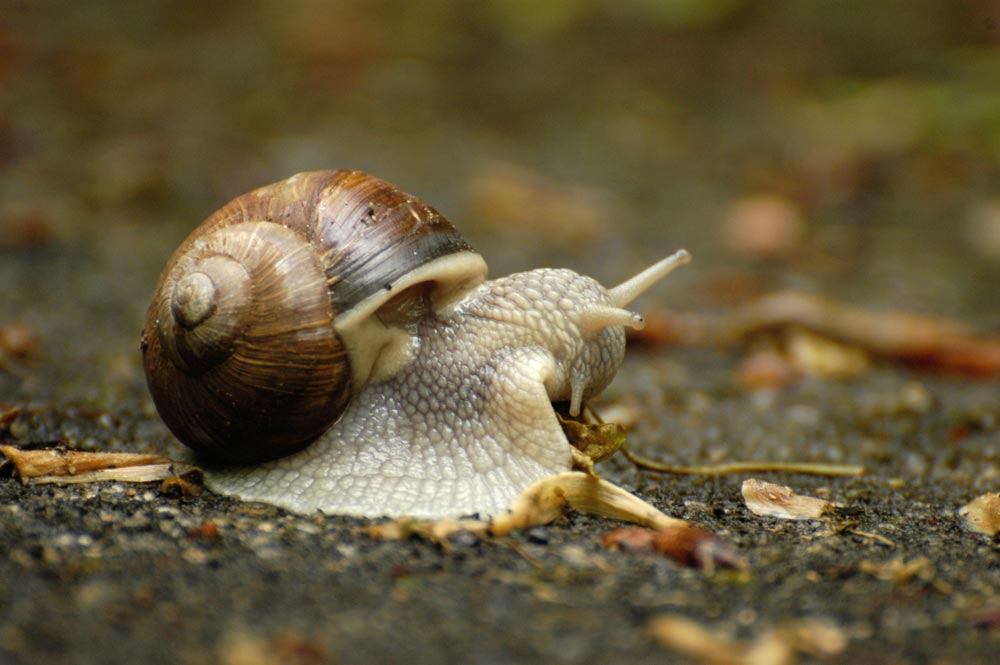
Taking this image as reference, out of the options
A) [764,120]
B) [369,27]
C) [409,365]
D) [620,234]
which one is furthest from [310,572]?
[369,27]

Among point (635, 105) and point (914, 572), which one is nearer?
point (914, 572)

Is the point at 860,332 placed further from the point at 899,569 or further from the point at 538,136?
the point at 538,136

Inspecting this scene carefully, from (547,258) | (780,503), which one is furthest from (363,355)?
(547,258)

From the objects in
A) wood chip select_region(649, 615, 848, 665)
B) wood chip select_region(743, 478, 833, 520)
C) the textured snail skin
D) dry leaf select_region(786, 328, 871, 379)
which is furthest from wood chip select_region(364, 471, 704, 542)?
dry leaf select_region(786, 328, 871, 379)

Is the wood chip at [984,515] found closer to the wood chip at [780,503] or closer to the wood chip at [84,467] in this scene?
the wood chip at [780,503]

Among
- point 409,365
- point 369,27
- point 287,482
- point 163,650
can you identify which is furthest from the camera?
point 369,27

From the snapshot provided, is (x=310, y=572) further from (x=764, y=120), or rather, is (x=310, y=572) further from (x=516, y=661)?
(x=764, y=120)
